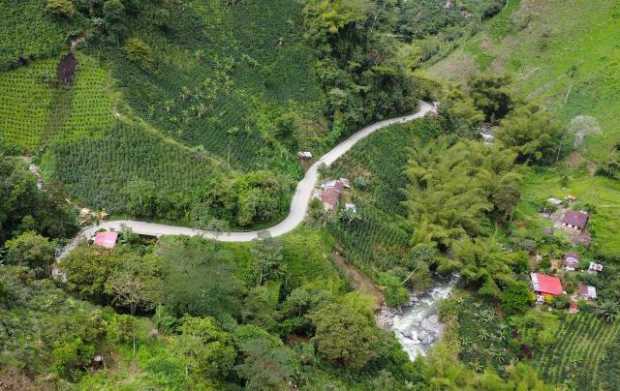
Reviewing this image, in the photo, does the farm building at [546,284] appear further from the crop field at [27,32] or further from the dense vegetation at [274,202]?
the crop field at [27,32]

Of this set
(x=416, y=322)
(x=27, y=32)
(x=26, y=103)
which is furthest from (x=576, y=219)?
(x=27, y=32)

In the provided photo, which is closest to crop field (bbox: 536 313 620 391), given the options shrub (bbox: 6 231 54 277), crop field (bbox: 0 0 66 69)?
shrub (bbox: 6 231 54 277)

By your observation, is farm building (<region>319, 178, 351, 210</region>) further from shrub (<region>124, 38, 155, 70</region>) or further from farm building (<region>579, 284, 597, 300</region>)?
farm building (<region>579, 284, 597, 300</region>)

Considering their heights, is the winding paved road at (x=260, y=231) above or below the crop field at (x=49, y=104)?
below

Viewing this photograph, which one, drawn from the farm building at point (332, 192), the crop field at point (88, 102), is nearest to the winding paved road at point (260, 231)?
the farm building at point (332, 192)

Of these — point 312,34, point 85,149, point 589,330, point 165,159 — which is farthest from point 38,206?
point 589,330

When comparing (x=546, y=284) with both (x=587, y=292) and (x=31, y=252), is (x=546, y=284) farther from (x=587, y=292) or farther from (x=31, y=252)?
(x=31, y=252)
